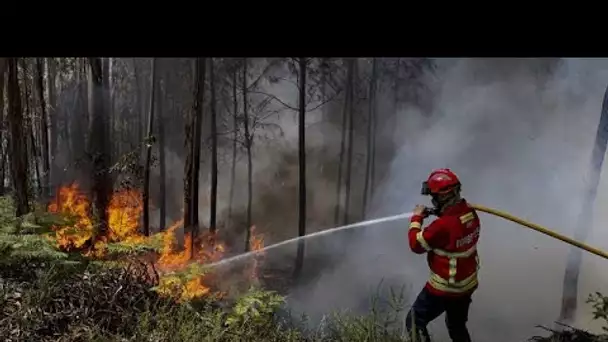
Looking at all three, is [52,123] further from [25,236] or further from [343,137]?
[343,137]

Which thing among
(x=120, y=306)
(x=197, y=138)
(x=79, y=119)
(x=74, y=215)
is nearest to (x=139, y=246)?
(x=120, y=306)

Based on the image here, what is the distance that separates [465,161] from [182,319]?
1756mm

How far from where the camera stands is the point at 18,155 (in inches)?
142

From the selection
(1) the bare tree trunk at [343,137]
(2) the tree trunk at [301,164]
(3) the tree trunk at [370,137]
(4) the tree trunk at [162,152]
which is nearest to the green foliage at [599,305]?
(3) the tree trunk at [370,137]

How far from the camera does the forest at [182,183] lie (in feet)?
10.3

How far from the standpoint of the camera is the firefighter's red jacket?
2779mm

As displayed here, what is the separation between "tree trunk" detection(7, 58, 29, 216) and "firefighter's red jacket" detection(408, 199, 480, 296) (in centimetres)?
233

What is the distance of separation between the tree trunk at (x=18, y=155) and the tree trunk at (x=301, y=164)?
1686 mm

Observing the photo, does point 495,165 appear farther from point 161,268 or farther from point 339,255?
point 161,268

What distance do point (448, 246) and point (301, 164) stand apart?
3.00ft

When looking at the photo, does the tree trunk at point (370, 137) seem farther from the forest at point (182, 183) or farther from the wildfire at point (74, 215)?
the wildfire at point (74, 215)

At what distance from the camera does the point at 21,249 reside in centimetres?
334

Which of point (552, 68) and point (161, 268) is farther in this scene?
point (161, 268)
